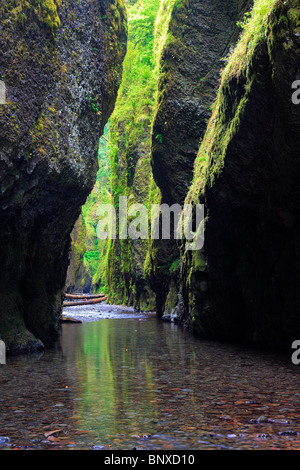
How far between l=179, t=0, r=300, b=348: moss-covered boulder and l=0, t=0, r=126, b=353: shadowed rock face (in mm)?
3737

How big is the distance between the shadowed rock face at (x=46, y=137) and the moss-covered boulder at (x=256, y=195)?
12.3 feet

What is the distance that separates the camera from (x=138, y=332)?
1609 centimetres

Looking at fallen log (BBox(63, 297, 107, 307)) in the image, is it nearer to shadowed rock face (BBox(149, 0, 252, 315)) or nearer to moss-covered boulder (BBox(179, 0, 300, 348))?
shadowed rock face (BBox(149, 0, 252, 315))

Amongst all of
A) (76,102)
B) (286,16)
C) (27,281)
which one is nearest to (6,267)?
(27,281)

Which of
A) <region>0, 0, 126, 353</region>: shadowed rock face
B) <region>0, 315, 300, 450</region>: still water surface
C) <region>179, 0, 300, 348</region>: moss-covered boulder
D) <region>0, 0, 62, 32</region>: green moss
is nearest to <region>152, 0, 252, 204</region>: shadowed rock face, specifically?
<region>0, 0, 126, 353</region>: shadowed rock face

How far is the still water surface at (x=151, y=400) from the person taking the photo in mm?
4363

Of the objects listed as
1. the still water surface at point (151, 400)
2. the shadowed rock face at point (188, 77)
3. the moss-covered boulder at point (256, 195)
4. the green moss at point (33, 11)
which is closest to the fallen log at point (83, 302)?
the shadowed rock face at point (188, 77)

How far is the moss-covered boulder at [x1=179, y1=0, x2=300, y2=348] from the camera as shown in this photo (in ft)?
25.0

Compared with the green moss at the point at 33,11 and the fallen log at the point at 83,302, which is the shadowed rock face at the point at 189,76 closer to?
the green moss at the point at 33,11

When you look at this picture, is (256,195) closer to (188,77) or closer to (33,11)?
(33,11)

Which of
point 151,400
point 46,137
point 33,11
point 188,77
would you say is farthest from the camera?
point 188,77

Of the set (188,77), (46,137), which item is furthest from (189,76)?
(46,137)

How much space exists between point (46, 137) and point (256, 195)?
16.0 ft

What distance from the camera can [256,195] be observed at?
411 inches
